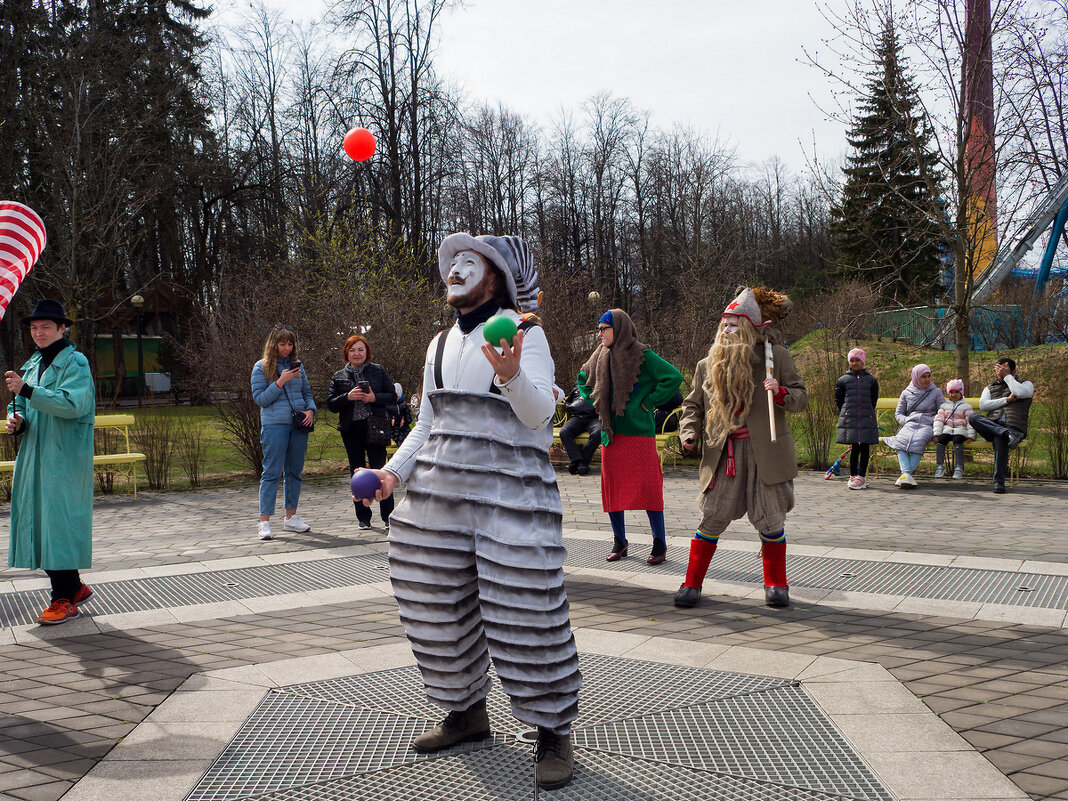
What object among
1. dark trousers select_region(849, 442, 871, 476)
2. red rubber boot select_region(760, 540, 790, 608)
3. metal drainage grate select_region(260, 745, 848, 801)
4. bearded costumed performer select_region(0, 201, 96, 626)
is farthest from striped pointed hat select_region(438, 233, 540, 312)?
dark trousers select_region(849, 442, 871, 476)

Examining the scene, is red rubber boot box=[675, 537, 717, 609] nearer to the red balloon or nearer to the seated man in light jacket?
the seated man in light jacket

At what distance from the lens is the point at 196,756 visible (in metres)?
3.40

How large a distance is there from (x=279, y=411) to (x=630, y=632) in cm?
483

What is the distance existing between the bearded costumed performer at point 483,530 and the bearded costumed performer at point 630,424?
3.56 m

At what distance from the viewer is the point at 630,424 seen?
695cm

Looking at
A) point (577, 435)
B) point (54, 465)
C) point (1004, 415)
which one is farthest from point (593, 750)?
point (1004, 415)

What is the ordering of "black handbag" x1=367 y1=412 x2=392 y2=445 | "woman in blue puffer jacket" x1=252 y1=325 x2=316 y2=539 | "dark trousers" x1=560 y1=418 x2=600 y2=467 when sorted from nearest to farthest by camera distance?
"woman in blue puffer jacket" x1=252 y1=325 x2=316 y2=539 < "black handbag" x1=367 y1=412 x2=392 y2=445 < "dark trousers" x1=560 y1=418 x2=600 y2=467

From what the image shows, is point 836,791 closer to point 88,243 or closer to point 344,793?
point 344,793

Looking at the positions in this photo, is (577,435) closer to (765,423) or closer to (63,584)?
(765,423)

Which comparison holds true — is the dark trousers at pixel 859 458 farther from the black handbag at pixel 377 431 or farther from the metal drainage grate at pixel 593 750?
the metal drainage grate at pixel 593 750

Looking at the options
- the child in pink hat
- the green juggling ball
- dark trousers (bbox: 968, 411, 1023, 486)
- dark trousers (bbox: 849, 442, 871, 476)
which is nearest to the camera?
the green juggling ball

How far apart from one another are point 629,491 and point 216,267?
3373cm

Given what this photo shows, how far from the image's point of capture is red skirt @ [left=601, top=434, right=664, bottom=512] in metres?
Result: 6.87

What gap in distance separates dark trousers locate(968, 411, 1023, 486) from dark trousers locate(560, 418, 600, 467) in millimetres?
5104
